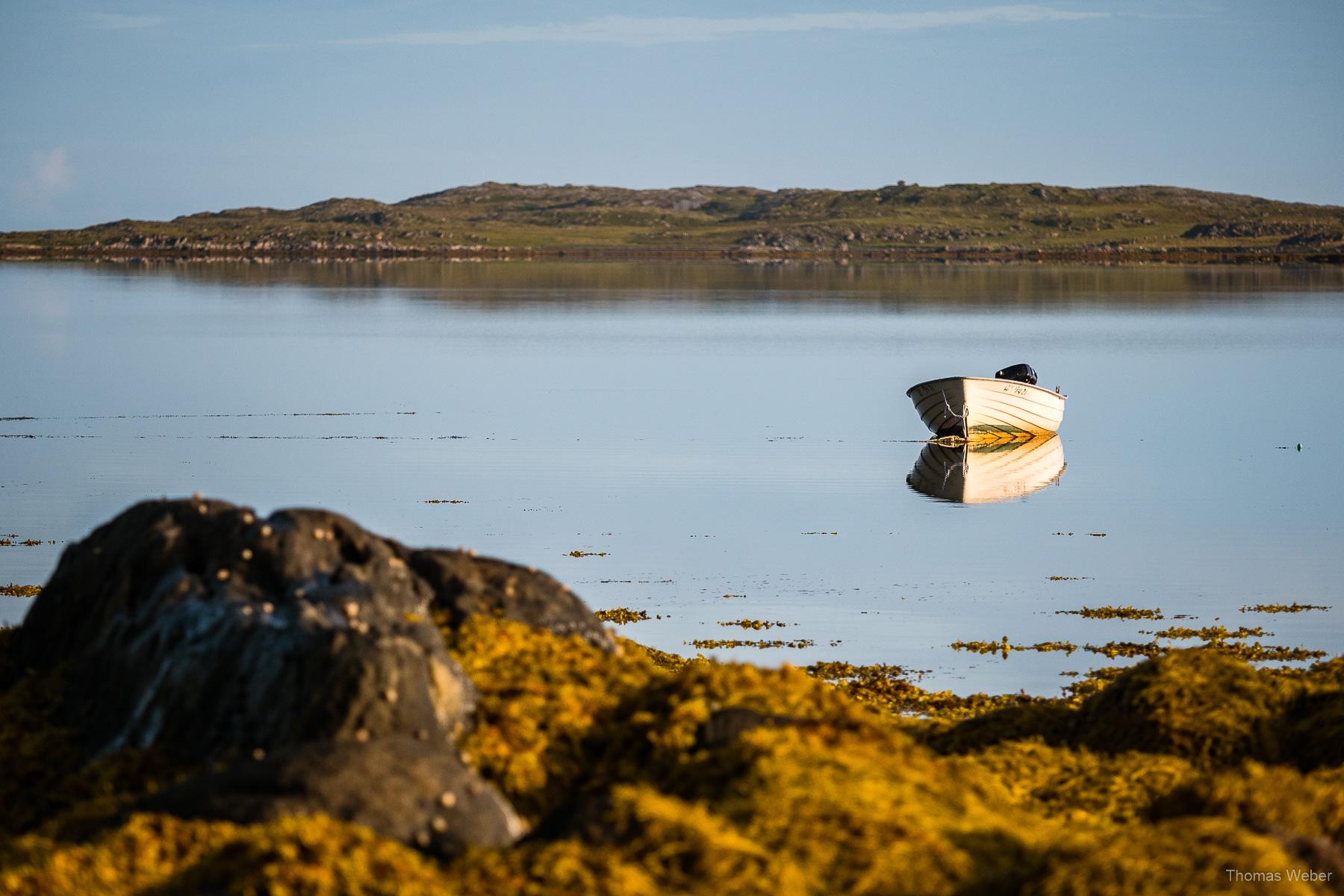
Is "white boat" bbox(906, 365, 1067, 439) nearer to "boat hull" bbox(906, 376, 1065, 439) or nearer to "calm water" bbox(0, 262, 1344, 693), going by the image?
"boat hull" bbox(906, 376, 1065, 439)

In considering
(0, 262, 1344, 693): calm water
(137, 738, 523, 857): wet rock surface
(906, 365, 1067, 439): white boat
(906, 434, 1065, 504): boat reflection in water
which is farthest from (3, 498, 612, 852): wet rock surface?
(906, 365, 1067, 439): white boat

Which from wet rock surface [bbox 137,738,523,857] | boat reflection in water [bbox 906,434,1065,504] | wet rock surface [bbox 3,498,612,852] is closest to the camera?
wet rock surface [bbox 137,738,523,857]

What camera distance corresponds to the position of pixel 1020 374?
3600cm

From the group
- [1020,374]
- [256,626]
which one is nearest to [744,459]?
[1020,374]

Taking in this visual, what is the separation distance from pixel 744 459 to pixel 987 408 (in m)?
7.42

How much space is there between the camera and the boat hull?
113 feet

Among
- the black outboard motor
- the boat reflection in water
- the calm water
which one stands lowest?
the boat reflection in water

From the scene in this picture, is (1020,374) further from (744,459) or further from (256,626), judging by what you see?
(256,626)

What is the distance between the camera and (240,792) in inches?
285

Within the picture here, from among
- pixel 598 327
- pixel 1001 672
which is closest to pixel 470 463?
pixel 1001 672

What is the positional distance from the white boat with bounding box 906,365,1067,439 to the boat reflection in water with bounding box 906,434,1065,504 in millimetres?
266

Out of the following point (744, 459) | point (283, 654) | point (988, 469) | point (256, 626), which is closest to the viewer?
point (283, 654)

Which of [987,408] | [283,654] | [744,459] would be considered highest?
[283,654]

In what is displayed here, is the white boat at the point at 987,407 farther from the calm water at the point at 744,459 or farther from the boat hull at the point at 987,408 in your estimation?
the calm water at the point at 744,459
